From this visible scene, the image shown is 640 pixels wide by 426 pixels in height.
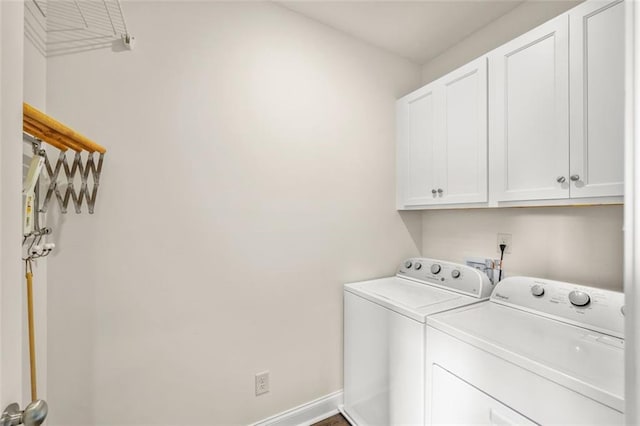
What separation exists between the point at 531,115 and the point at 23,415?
6.43 feet

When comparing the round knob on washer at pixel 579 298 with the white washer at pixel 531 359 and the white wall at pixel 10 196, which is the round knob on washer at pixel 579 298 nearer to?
the white washer at pixel 531 359

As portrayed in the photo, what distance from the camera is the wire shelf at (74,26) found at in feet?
3.67

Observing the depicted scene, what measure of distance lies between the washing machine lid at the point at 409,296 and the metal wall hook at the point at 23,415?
1.28 m

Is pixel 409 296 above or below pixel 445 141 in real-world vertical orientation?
below

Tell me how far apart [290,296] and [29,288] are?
113 cm

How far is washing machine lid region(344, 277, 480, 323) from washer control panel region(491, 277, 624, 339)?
0.18 meters

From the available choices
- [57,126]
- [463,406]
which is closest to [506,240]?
[463,406]

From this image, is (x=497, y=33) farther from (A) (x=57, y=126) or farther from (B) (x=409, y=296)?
(A) (x=57, y=126)

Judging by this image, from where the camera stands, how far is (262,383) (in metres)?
1.60

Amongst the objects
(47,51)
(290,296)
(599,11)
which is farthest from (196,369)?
(599,11)

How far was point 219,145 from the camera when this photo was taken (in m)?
1.49

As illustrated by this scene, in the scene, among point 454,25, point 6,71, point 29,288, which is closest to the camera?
point 6,71

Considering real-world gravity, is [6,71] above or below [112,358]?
above

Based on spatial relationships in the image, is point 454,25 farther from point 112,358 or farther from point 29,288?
point 112,358
